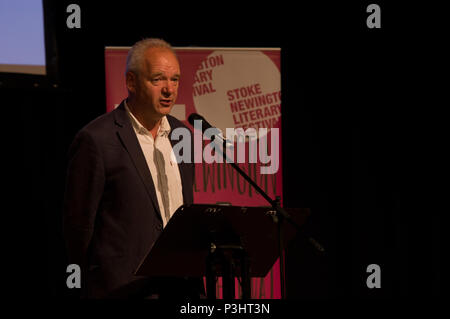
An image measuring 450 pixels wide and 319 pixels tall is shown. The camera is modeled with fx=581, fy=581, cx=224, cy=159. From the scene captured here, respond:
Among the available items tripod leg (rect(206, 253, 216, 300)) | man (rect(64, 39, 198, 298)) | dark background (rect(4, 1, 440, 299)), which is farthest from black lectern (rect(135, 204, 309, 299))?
dark background (rect(4, 1, 440, 299))

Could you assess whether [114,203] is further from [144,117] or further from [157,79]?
[157,79]

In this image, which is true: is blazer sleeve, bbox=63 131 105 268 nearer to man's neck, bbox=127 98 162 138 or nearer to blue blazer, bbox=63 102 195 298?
blue blazer, bbox=63 102 195 298

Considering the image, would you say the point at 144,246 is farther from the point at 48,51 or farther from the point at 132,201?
the point at 48,51

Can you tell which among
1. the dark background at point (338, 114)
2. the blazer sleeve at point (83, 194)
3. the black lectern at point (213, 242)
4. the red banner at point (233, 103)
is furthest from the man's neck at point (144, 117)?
the dark background at point (338, 114)

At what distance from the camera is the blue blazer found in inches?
95.7

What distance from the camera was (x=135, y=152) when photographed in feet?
8.30

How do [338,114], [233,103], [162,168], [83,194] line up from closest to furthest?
[83,194] < [162,168] < [233,103] < [338,114]

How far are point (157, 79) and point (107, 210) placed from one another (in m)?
0.64

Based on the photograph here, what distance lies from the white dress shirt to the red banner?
3.83ft

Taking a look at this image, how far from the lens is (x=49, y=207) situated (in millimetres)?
3926

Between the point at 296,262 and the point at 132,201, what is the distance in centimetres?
225

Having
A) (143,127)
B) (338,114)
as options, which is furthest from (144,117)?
(338,114)
